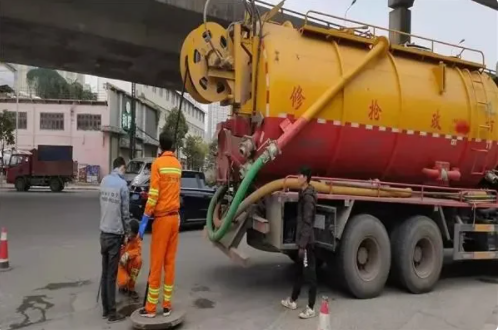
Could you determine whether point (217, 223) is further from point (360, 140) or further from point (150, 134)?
point (150, 134)

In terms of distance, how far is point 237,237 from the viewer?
7.17 metres

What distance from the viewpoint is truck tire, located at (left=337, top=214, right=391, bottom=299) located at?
6938 millimetres

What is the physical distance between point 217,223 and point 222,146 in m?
1.19

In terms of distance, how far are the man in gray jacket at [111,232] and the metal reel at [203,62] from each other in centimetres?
189

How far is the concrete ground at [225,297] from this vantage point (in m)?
5.96

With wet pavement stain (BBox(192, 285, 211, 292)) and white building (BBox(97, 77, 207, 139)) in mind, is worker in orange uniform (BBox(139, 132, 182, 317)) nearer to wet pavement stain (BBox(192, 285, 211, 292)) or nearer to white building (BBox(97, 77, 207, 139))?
wet pavement stain (BBox(192, 285, 211, 292))

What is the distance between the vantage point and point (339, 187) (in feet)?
23.3

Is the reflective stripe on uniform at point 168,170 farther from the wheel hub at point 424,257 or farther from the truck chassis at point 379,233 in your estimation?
the wheel hub at point 424,257

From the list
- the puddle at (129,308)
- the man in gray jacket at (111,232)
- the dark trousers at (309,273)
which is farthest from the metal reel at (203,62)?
the puddle at (129,308)

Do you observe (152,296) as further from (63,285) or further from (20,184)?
(20,184)

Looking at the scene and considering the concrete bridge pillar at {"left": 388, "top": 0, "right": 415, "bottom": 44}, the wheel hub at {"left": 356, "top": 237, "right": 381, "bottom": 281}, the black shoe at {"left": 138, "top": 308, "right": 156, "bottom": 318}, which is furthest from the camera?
the concrete bridge pillar at {"left": 388, "top": 0, "right": 415, "bottom": 44}

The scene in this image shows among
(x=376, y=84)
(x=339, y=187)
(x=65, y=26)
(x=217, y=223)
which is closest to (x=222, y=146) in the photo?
(x=217, y=223)

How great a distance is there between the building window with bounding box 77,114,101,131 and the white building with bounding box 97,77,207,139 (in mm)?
4514

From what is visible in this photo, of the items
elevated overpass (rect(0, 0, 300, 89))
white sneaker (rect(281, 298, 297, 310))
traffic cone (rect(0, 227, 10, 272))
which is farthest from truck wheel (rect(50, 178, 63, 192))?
white sneaker (rect(281, 298, 297, 310))
